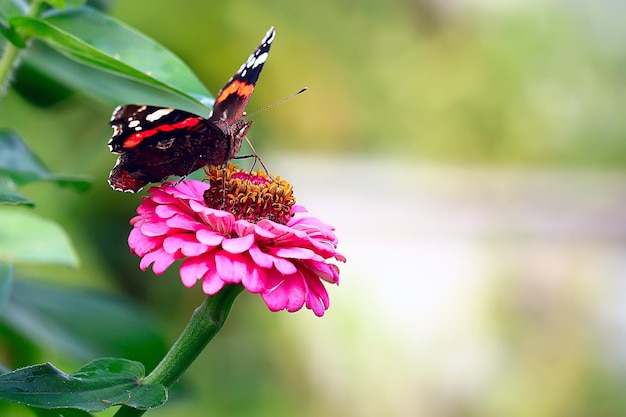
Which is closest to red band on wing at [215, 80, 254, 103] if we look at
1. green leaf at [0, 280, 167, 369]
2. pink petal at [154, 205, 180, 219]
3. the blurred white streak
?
pink petal at [154, 205, 180, 219]

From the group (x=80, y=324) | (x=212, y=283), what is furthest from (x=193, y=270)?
(x=80, y=324)

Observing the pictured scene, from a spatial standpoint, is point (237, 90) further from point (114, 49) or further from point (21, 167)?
point (21, 167)

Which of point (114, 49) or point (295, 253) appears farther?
point (114, 49)

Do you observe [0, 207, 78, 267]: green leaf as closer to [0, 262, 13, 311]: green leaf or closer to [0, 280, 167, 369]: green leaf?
[0, 262, 13, 311]: green leaf

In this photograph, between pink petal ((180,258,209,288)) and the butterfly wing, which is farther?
the butterfly wing

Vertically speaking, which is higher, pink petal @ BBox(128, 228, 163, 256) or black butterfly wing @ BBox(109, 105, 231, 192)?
black butterfly wing @ BBox(109, 105, 231, 192)

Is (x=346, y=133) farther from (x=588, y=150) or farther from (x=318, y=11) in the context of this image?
(x=588, y=150)

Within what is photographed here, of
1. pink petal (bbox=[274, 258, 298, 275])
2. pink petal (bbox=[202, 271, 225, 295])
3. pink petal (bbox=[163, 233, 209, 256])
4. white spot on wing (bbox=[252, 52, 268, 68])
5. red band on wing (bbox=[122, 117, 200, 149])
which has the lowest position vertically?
pink petal (bbox=[202, 271, 225, 295])

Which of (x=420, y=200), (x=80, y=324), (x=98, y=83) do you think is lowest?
(x=80, y=324)
